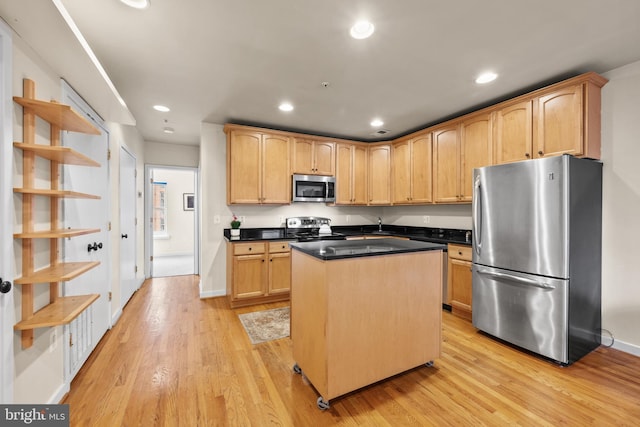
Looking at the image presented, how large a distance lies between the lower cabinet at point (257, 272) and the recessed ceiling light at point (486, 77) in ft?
9.85

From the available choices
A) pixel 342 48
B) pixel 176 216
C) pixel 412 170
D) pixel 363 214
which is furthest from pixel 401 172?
pixel 176 216

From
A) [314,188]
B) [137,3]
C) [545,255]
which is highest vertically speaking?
[137,3]

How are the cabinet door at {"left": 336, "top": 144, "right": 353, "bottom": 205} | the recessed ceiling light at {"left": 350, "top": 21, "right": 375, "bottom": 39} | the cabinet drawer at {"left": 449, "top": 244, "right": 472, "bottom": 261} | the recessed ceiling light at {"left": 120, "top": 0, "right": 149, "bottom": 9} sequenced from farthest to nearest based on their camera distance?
the cabinet door at {"left": 336, "top": 144, "right": 353, "bottom": 205}, the cabinet drawer at {"left": 449, "top": 244, "right": 472, "bottom": 261}, the recessed ceiling light at {"left": 350, "top": 21, "right": 375, "bottom": 39}, the recessed ceiling light at {"left": 120, "top": 0, "right": 149, "bottom": 9}

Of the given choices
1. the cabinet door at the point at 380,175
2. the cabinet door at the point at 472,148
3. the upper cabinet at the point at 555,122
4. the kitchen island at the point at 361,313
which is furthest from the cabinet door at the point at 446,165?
the kitchen island at the point at 361,313

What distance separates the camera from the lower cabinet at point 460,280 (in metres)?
3.26

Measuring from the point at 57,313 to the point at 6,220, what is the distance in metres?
0.61

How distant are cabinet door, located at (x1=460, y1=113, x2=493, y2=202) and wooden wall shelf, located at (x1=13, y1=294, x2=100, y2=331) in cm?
392

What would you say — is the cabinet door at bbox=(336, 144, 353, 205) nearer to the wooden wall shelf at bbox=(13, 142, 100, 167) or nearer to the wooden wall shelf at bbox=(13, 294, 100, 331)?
the wooden wall shelf at bbox=(13, 142, 100, 167)

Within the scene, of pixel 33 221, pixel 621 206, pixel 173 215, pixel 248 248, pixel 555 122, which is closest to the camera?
pixel 33 221

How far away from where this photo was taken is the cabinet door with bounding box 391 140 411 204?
4.46 m

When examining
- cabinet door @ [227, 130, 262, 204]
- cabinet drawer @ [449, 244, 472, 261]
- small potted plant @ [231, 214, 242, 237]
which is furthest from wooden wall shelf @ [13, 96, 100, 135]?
cabinet drawer @ [449, 244, 472, 261]

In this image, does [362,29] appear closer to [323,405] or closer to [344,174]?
[323,405]

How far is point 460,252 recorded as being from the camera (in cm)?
333

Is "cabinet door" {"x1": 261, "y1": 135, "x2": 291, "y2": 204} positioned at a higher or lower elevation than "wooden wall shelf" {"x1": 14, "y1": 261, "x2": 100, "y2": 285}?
higher
